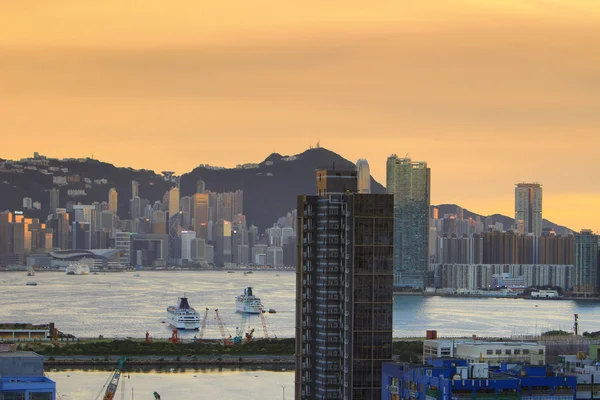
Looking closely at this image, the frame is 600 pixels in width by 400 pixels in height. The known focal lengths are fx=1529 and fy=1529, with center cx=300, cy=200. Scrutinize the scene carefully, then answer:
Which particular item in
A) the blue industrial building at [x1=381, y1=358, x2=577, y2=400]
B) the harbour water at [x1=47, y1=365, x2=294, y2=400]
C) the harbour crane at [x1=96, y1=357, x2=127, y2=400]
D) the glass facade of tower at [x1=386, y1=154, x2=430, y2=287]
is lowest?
the harbour water at [x1=47, y1=365, x2=294, y2=400]

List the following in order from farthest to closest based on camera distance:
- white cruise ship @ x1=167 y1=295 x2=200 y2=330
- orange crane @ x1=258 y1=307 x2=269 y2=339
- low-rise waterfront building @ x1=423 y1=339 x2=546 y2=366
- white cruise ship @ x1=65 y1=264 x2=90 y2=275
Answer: white cruise ship @ x1=65 y1=264 x2=90 y2=275 → white cruise ship @ x1=167 y1=295 x2=200 y2=330 → orange crane @ x1=258 y1=307 x2=269 y2=339 → low-rise waterfront building @ x1=423 y1=339 x2=546 y2=366

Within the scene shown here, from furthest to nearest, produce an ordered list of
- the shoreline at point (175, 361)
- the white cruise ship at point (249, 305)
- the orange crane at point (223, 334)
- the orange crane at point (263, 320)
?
the white cruise ship at point (249, 305) < the orange crane at point (263, 320) < the orange crane at point (223, 334) < the shoreline at point (175, 361)

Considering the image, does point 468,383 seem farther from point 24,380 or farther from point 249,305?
point 249,305

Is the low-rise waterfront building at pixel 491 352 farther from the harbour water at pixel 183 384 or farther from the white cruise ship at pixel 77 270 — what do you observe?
the white cruise ship at pixel 77 270

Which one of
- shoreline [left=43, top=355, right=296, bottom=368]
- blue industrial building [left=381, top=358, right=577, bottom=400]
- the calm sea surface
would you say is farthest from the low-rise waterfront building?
the calm sea surface

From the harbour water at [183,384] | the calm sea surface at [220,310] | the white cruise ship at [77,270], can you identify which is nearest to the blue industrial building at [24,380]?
the harbour water at [183,384]

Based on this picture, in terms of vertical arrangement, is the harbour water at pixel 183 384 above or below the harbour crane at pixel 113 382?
below

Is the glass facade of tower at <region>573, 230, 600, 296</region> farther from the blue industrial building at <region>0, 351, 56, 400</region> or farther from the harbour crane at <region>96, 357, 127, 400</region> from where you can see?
the blue industrial building at <region>0, 351, 56, 400</region>

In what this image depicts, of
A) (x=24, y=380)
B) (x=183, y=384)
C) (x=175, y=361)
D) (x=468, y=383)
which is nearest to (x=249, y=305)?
(x=175, y=361)
